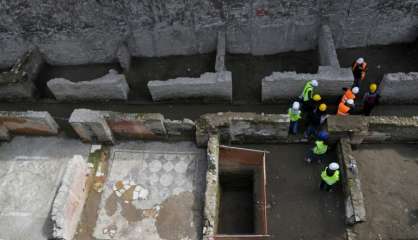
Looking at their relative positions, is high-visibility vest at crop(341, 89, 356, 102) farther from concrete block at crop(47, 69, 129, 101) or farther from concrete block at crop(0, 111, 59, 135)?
concrete block at crop(0, 111, 59, 135)

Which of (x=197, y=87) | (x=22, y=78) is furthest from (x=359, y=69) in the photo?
(x=22, y=78)

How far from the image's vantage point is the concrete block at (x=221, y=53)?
10.6 metres

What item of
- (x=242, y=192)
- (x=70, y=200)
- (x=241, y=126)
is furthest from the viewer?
(x=242, y=192)

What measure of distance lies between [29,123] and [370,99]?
8425 mm

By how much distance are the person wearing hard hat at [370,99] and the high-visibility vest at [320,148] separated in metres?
1.83

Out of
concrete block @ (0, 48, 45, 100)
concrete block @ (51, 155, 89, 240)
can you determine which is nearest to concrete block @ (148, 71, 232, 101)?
concrete block @ (51, 155, 89, 240)

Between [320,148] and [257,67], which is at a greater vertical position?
[257,67]

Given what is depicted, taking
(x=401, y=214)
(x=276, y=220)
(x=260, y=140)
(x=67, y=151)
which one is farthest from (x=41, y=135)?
(x=401, y=214)

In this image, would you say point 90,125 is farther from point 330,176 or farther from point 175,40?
point 330,176

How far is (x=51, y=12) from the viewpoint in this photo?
10945 mm

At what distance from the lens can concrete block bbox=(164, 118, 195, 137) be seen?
8.84 meters

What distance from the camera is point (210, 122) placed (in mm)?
8789

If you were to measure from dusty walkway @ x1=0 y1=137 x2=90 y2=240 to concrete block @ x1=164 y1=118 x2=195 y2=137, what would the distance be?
2153mm

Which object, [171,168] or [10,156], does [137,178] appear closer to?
[171,168]
